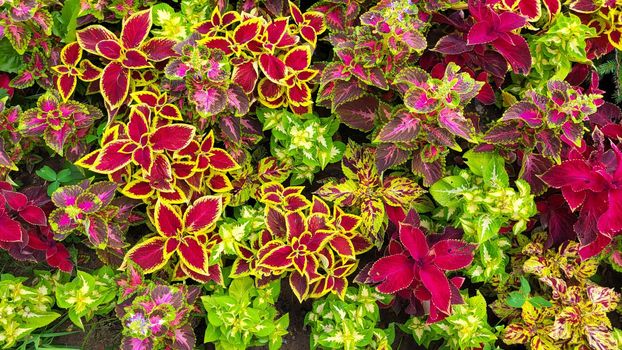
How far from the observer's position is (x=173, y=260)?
6.21 ft

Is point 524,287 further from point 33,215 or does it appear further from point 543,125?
point 33,215

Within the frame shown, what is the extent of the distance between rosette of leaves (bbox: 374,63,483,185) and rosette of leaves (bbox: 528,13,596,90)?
32 centimetres

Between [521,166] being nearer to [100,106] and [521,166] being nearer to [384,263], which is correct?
[384,263]

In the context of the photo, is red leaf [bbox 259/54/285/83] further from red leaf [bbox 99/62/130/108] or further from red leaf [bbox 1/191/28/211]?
red leaf [bbox 1/191/28/211]

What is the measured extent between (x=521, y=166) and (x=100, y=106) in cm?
146

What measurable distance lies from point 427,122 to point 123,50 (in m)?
0.96

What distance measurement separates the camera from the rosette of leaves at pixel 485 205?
1651mm

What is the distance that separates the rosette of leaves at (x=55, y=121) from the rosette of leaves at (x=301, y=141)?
22.4 inches

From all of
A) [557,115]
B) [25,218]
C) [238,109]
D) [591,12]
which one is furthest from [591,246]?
[25,218]

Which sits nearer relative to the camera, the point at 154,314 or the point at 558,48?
the point at 154,314

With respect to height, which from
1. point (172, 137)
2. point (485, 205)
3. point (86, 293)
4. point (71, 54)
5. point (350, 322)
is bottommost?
point (350, 322)

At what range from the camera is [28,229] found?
5.93 ft

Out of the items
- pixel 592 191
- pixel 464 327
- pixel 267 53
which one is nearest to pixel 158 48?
pixel 267 53

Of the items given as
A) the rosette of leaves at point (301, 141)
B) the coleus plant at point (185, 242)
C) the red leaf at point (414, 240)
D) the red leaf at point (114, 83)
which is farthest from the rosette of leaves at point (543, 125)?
the red leaf at point (114, 83)
